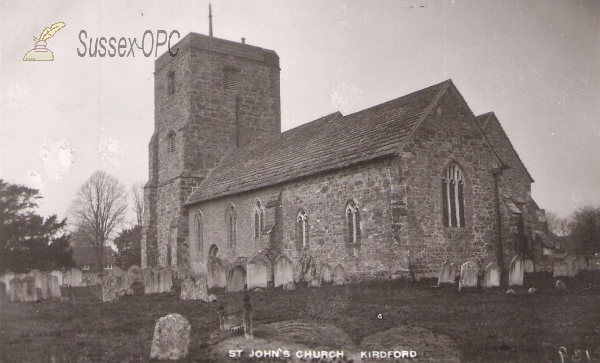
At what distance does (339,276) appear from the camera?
18.2m

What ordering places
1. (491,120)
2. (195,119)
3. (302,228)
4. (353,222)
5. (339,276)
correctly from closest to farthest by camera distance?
(339,276) < (353,222) < (302,228) < (491,120) < (195,119)

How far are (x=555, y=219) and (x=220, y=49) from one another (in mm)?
72771

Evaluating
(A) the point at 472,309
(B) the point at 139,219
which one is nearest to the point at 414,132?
(A) the point at 472,309

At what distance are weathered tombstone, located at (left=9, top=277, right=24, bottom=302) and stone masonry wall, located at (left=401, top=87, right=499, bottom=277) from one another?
37.8 ft

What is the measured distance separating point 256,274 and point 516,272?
7522mm

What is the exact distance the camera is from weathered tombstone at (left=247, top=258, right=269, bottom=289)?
55.0 ft

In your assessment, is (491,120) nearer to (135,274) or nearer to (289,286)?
(289,286)

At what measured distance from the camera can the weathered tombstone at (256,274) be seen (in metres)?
16.8

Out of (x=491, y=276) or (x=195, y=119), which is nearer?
(x=491, y=276)

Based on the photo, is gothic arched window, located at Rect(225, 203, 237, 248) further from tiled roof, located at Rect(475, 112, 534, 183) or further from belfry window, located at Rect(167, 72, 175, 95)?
tiled roof, located at Rect(475, 112, 534, 183)

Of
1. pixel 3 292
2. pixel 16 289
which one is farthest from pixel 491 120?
pixel 3 292

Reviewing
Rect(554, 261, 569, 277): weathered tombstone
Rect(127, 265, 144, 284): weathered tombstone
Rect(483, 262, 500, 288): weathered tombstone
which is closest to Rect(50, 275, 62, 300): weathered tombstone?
Rect(127, 265, 144, 284): weathered tombstone

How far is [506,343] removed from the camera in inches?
368

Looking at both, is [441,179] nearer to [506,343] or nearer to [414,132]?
[414,132]
